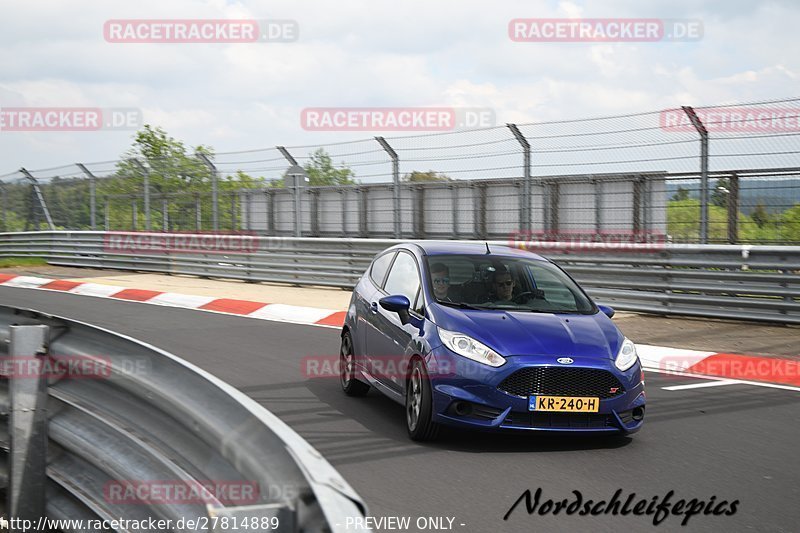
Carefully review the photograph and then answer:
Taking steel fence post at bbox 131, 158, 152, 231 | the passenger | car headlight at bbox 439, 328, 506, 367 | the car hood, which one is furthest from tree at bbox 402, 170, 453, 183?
car headlight at bbox 439, 328, 506, 367

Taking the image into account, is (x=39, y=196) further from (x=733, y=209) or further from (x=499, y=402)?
(x=499, y=402)

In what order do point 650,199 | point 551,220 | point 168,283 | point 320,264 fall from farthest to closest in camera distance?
1. point 168,283
2. point 320,264
3. point 551,220
4. point 650,199

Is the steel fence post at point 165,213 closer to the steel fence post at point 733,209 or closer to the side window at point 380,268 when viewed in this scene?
the steel fence post at point 733,209

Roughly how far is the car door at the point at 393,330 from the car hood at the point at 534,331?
420mm

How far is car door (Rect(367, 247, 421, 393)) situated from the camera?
7.49 metres

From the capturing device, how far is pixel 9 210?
31.8m

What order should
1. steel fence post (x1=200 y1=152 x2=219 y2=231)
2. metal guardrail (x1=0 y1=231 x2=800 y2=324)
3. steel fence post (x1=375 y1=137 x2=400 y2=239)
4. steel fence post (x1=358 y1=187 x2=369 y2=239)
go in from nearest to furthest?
metal guardrail (x1=0 y1=231 x2=800 y2=324) → steel fence post (x1=375 y1=137 x2=400 y2=239) → steel fence post (x1=358 y1=187 x2=369 y2=239) → steel fence post (x1=200 y1=152 x2=219 y2=231)

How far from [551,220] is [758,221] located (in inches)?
147

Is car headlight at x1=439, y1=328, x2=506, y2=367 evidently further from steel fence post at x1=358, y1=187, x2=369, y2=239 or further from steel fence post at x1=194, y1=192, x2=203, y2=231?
steel fence post at x1=194, y1=192, x2=203, y2=231

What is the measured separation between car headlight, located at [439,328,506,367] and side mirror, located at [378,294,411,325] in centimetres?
58

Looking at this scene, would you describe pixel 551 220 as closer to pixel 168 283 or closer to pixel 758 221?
pixel 758 221

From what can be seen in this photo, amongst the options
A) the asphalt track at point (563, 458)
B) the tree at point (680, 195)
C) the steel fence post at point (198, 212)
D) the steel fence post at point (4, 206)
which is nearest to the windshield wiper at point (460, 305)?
the asphalt track at point (563, 458)

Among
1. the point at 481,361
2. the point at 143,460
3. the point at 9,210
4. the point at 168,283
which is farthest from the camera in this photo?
the point at 9,210

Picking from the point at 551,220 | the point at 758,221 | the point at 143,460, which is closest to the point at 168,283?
the point at 551,220
